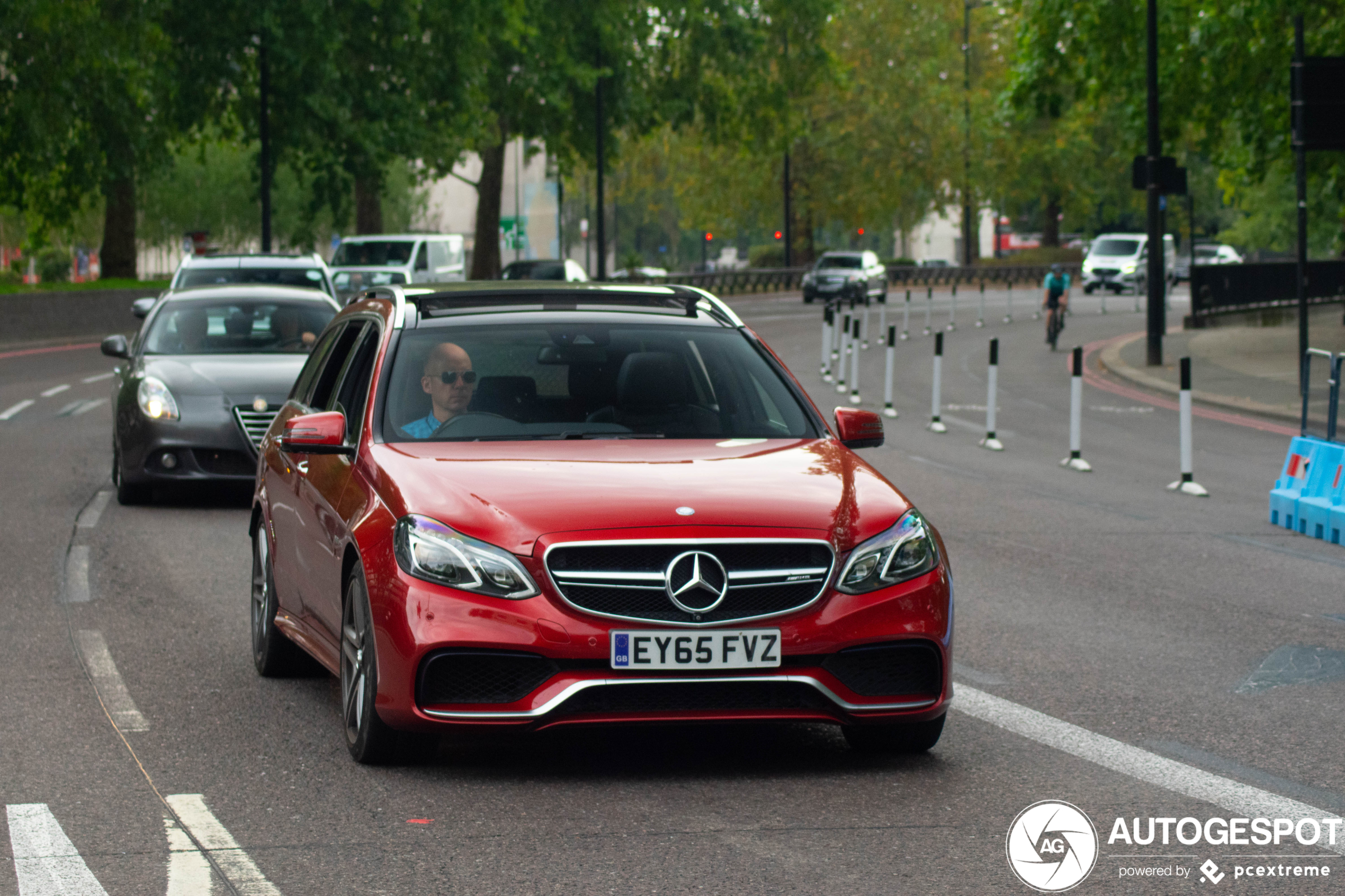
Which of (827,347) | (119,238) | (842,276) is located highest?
(119,238)

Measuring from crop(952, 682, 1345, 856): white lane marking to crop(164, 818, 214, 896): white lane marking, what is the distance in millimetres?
2753

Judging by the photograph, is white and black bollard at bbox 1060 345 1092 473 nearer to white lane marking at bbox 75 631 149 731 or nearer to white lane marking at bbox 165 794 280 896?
white lane marking at bbox 75 631 149 731

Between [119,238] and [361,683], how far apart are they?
42855 mm

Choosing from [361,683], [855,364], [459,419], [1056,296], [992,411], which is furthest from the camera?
[1056,296]

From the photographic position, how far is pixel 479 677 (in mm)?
5621

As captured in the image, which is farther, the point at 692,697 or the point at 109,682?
the point at 109,682

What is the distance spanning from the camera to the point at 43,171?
123 ft

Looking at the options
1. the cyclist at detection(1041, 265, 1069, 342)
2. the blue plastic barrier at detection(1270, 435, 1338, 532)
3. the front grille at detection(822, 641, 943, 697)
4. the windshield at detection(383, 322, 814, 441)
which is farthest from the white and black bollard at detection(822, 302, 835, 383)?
the front grille at detection(822, 641, 943, 697)

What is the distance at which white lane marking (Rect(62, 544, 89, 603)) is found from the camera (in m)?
9.59

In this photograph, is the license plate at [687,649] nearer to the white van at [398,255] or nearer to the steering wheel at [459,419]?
the steering wheel at [459,419]

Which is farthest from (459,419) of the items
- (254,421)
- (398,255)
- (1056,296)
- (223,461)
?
(398,255)

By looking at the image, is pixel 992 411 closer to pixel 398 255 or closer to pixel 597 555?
pixel 597 555

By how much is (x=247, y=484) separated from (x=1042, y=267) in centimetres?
7666

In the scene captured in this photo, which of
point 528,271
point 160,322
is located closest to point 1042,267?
point 528,271
